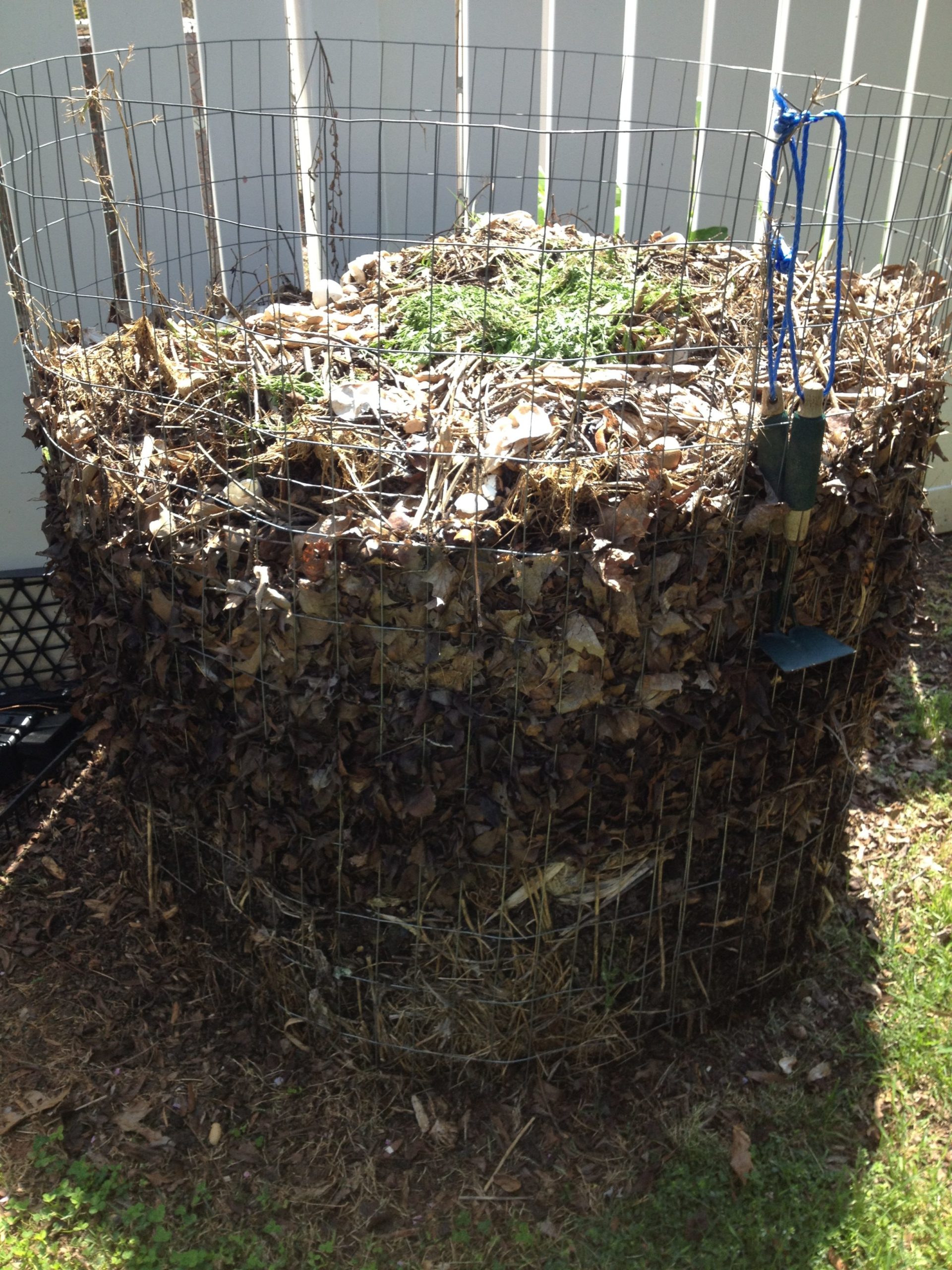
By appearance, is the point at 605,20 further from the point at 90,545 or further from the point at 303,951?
the point at 303,951

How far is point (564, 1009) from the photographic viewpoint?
2.63 metres

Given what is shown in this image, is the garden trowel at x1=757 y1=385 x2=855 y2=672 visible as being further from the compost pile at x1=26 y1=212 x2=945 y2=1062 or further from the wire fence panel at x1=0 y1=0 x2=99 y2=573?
the wire fence panel at x1=0 y1=0 x2=99 y2=573

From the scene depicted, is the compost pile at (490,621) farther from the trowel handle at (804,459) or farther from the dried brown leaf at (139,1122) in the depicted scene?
the dried brown leaf at (139,1122)

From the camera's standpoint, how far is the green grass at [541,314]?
2609 millimetres

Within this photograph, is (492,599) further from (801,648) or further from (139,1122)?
(139,1122)

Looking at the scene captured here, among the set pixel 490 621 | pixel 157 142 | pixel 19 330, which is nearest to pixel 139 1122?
pixel 490 621

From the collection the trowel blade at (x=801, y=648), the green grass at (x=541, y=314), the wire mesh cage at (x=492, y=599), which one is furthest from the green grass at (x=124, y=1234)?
the green grass at (x=541, y=314)

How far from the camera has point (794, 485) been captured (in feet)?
7.12

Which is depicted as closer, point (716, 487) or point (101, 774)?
point (716, 487)

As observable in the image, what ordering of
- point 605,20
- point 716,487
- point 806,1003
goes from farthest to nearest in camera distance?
point 605,20 < point 806,1003 < point 716,487

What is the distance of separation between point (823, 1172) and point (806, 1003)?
1.63 ft

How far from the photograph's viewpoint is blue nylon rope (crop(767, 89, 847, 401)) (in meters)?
1.96

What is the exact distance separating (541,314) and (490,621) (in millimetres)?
951

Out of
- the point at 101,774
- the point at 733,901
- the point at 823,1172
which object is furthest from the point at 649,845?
the point at 101,774
